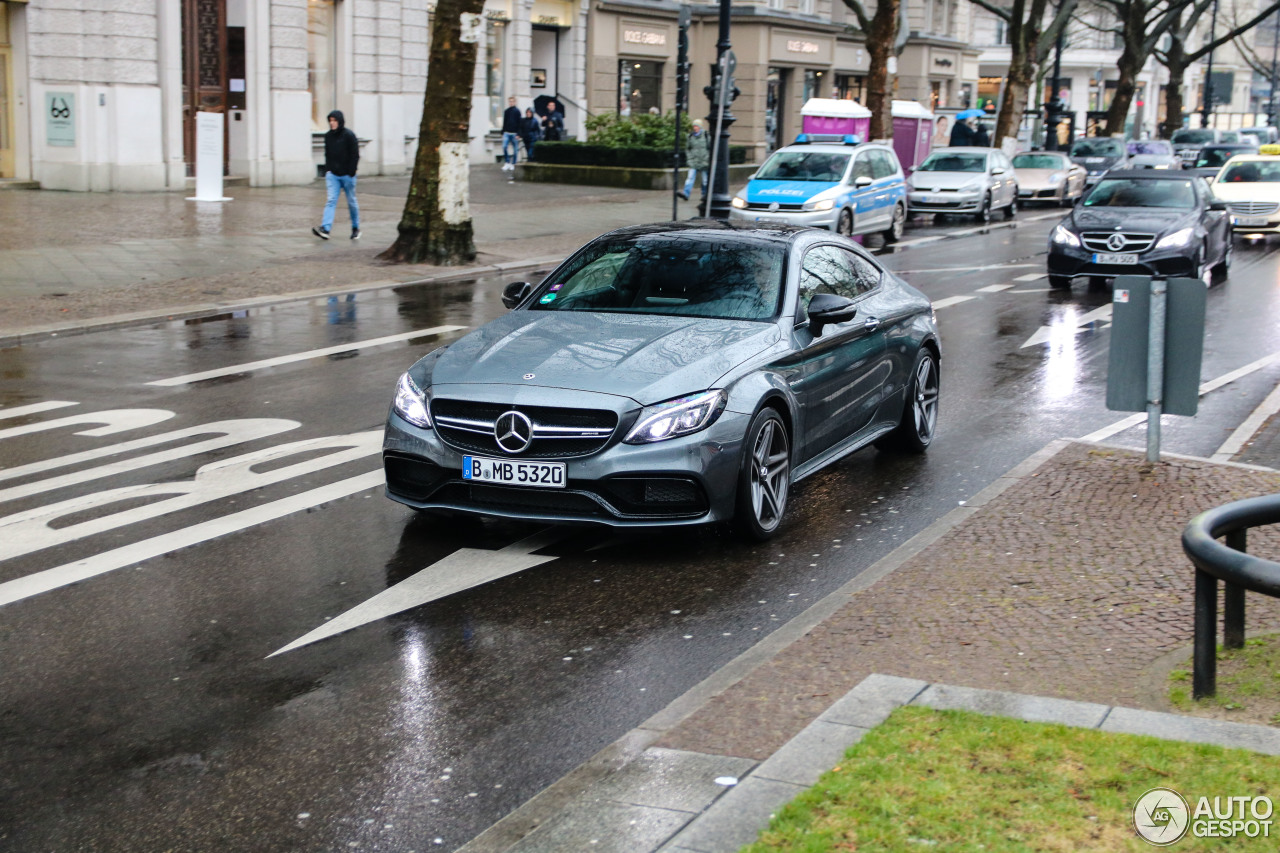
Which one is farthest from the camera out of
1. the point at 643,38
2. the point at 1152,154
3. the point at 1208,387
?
the point at 1152,154

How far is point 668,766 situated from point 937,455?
18.1 ft

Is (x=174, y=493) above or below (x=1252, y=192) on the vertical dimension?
below

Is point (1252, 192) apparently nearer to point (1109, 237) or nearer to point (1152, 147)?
point (1109, 237)

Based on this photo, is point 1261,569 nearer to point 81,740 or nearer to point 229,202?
point 81,740

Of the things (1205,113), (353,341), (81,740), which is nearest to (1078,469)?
(81,740)

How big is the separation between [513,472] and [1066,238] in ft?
48.4

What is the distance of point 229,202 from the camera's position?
2783 centimetres

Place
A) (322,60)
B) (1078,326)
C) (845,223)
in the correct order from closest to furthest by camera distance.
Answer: (1078,326), (845,223), (322,60)

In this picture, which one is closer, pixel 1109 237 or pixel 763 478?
pixel 763 478

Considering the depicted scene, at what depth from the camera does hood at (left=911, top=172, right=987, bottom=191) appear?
32688mm

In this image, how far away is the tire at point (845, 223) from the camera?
25.5 m

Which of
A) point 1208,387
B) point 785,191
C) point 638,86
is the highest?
point 638,86

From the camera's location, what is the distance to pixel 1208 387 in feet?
41.1

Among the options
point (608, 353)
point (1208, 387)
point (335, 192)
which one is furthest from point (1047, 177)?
point (608, 353)
